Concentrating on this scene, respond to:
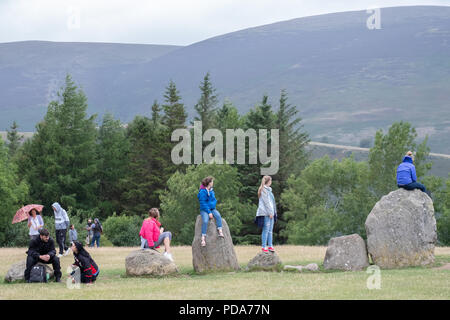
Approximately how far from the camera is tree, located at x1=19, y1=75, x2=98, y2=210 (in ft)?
248

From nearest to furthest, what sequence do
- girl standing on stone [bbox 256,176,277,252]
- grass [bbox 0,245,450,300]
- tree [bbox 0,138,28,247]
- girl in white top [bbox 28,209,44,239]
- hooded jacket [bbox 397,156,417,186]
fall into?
1. grass [bbox 0,245,450,300]
2. girl standing on stone [bbox 256,176,277,252]
3. hooded jacket [bbox 397,156,417,186]
4. girl in white top [bbox 28,209,44,239]
5. tree [bbox 0,138,28,247]

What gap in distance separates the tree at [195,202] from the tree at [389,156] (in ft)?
46.6

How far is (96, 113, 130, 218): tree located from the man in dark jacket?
59370 mm

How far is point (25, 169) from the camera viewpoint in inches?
3051

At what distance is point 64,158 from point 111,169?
7717 mm

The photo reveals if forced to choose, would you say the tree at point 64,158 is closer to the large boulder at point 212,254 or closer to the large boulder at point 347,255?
the large boulder at point 212,254

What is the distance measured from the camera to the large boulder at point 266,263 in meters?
20.2

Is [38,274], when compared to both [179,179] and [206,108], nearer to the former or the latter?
[179,179]

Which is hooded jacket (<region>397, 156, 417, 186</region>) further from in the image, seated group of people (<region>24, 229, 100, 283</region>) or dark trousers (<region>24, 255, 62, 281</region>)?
dark trousers (<region>24, 255, 62, 281</region>)

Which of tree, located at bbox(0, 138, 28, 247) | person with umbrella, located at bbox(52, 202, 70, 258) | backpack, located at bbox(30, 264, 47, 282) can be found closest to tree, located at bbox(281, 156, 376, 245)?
tree, located at bbox(0, 138, 28, 247)

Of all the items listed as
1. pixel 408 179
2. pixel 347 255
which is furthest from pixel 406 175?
pixel 347 255

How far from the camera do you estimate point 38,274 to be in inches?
731
